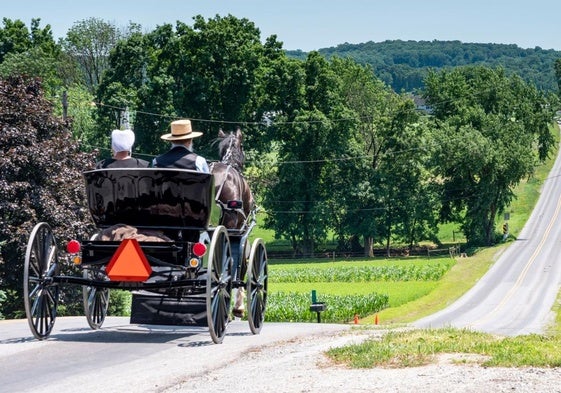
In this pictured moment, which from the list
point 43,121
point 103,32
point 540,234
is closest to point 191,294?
point 43,121

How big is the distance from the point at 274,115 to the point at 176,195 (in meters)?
82.0

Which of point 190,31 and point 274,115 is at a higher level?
point 190,31

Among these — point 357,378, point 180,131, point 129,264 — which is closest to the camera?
point 357,378

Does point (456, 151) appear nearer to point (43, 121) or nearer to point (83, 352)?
point (43, 121)

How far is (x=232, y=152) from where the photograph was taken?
56.5 feet

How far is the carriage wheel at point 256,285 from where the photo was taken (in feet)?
48.1

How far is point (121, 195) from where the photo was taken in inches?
540

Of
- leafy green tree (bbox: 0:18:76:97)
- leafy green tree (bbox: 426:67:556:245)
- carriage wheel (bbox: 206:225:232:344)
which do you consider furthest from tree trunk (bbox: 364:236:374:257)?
carriage wheel (bbox: 206:225:232:344)

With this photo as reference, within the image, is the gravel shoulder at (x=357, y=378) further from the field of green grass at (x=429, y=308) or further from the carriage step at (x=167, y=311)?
the carriage step at (x=167, y=311)

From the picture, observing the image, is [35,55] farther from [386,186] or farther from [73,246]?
[73,246]

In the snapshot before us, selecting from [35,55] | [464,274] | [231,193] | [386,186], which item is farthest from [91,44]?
[231,193]

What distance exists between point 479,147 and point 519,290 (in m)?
27.4

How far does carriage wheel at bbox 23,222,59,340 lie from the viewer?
43.9 feet

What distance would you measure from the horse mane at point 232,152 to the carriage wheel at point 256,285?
6.89 ft
